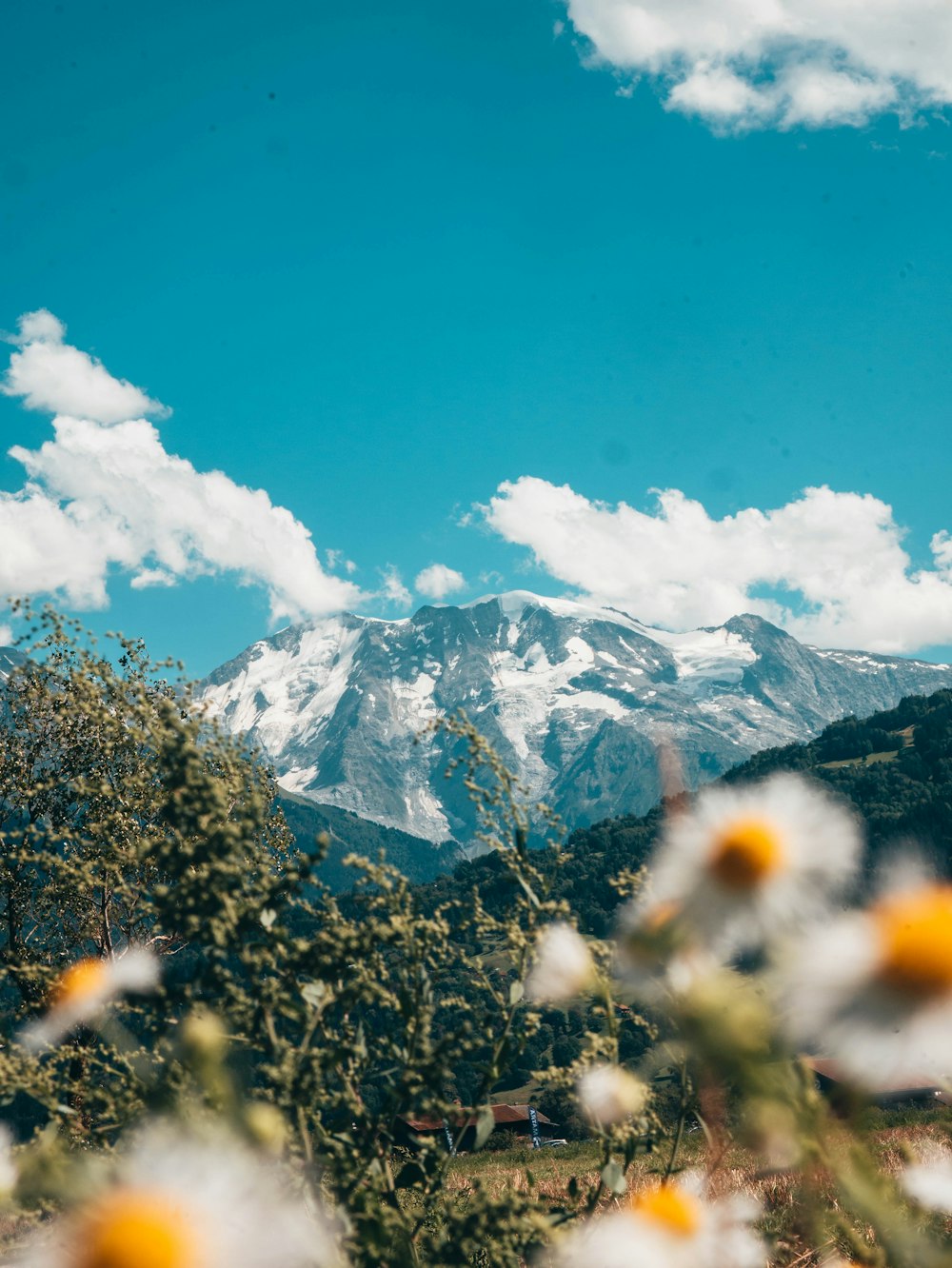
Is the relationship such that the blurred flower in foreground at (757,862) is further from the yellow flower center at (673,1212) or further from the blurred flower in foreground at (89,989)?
the blurred flower in foreground at (89,989)

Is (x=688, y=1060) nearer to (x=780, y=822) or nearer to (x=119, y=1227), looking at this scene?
(x=780, y=822)

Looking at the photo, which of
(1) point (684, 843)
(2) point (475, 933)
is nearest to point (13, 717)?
(2) point (475, 933)

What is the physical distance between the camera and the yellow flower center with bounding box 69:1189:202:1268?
1366mm

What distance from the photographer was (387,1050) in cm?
296

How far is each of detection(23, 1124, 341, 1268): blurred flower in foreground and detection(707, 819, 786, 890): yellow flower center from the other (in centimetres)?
101

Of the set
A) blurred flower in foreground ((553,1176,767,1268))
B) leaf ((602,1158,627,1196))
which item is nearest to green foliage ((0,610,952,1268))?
leaf ((602,1158,627,1196))

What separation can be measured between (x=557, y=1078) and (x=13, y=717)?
2215 centimetres

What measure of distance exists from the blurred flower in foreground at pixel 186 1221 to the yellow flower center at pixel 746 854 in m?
1.01

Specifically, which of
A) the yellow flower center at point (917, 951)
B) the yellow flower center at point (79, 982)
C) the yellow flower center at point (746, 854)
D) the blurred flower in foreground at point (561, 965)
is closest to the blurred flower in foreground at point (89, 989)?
the yellow flower center at point (79, 982)

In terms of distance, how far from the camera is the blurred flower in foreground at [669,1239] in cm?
202

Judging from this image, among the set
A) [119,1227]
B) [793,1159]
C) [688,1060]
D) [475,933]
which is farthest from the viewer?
[475,933]

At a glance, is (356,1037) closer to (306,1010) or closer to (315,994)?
(315,994)

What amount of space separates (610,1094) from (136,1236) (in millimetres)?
1642

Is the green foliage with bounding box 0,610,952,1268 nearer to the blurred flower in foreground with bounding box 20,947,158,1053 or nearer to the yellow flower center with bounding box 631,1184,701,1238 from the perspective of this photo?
the blurred flower in foreground with bounding box 20,947,158,1053
